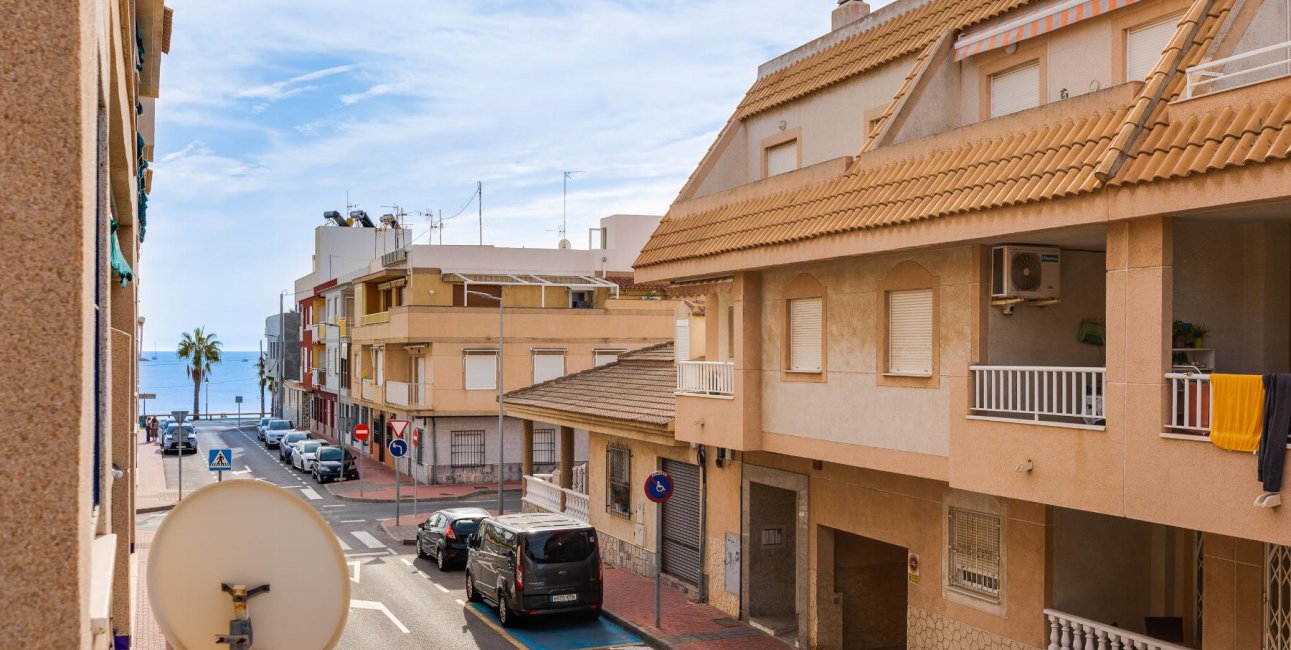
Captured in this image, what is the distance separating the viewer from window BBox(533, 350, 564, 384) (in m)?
42.7

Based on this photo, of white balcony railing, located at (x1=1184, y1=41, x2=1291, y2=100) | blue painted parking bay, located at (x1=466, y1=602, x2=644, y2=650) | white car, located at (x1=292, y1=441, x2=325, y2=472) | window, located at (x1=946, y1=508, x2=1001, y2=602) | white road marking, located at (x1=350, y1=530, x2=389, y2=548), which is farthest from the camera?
white car, located at (x1=292, y1=441, x2=325, y2=472)

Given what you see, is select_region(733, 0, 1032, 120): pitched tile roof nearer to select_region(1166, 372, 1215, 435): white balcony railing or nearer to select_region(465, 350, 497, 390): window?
select_region(1166, 372, 1215, 435): white balcony railing

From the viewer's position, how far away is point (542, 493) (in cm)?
2958

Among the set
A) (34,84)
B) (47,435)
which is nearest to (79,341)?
(47,435)

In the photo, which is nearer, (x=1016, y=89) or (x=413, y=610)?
A: (x=1016, y=89)

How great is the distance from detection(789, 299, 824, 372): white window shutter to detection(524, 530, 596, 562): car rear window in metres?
5.62

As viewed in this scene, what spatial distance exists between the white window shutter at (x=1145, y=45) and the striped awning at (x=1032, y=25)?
0.37 metres

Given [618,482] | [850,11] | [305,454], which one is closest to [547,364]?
[305,454]

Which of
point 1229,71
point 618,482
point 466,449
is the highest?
point 1229,71

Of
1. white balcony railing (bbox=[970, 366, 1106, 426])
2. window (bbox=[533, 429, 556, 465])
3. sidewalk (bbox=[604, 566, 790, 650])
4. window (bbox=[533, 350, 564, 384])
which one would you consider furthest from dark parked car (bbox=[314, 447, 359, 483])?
white balcony railing (bbox=[970, 366, 1106, 426])

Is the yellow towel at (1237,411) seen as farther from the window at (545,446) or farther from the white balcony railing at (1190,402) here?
the window at (545,446)

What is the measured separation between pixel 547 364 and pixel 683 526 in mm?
21159

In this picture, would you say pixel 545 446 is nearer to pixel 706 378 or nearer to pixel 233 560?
pixel 706 378

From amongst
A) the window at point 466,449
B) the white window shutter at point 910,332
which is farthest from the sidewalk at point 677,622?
the window at point 466,449
